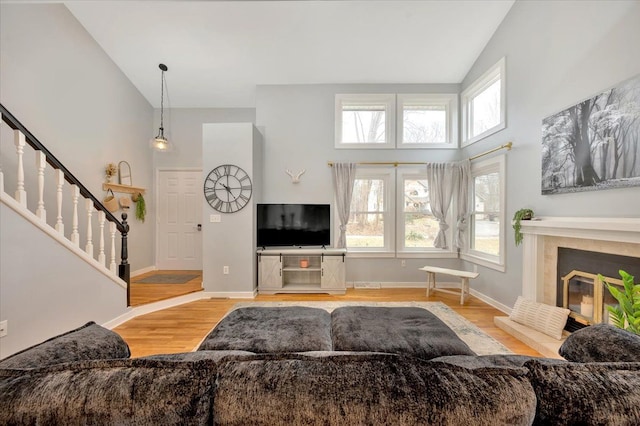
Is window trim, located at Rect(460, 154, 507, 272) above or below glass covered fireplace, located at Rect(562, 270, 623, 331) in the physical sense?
above

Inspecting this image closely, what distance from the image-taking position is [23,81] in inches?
126

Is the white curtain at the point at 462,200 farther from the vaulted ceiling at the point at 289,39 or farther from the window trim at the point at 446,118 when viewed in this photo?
the vaulted ceiling at the point at 289,39

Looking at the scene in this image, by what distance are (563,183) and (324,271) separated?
3.11m

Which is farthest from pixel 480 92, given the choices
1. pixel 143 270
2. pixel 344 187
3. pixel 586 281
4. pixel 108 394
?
pixel 143 270

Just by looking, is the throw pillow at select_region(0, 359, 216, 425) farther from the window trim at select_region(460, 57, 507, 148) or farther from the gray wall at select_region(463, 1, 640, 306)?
the window trim at select_region(460, 57, 507, 148)

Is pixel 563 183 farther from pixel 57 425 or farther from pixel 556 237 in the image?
pixel 57 425

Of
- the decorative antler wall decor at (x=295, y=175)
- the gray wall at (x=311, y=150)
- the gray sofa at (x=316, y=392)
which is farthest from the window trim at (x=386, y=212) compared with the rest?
the gray sofa at (x=316, y=392)

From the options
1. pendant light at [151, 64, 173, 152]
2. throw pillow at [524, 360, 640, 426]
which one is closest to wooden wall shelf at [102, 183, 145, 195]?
pendant light at [151, 64, 173, 152]

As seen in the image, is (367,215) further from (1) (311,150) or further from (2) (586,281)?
(2) (586,281)

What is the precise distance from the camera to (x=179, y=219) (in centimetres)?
537

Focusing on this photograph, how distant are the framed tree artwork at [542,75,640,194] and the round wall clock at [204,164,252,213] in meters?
3.80

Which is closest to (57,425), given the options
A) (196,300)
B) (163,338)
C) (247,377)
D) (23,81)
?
(247,377)

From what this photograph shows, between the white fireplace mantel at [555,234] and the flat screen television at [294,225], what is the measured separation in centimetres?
270

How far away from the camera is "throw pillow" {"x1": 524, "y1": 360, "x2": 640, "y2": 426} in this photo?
668 millimetres
